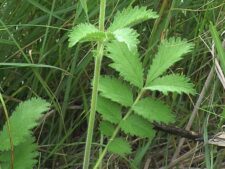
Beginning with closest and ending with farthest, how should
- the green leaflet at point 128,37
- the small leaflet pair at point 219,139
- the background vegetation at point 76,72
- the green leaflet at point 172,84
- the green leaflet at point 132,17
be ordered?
the green leaflet at point 128,37 < the green leaflet at point 132,17 < the green leaflet at point 172,84 < the small leaflet pair at point 219,139 < the background vegetation at point 76,72

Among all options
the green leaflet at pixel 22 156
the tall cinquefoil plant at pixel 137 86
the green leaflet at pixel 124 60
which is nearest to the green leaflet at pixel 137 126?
the tall cinquefoil plant at pixel 137 86

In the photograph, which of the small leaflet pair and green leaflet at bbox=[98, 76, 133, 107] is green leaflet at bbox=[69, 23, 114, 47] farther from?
the small leaflet pair

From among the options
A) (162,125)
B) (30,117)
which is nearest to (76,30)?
(30,117)

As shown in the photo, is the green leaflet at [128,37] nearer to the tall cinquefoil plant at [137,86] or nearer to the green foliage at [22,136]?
the tall cinquefoil plant at [137,86]

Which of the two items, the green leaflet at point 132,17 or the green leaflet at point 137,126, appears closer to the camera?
the green leaflet at point 132,17

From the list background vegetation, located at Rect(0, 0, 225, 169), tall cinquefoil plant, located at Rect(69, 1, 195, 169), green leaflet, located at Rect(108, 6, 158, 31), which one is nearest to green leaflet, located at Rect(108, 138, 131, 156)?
tall cinquefoil plant, located at Rect(69, 1, 195, 169)

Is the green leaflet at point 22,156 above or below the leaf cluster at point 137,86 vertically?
below
